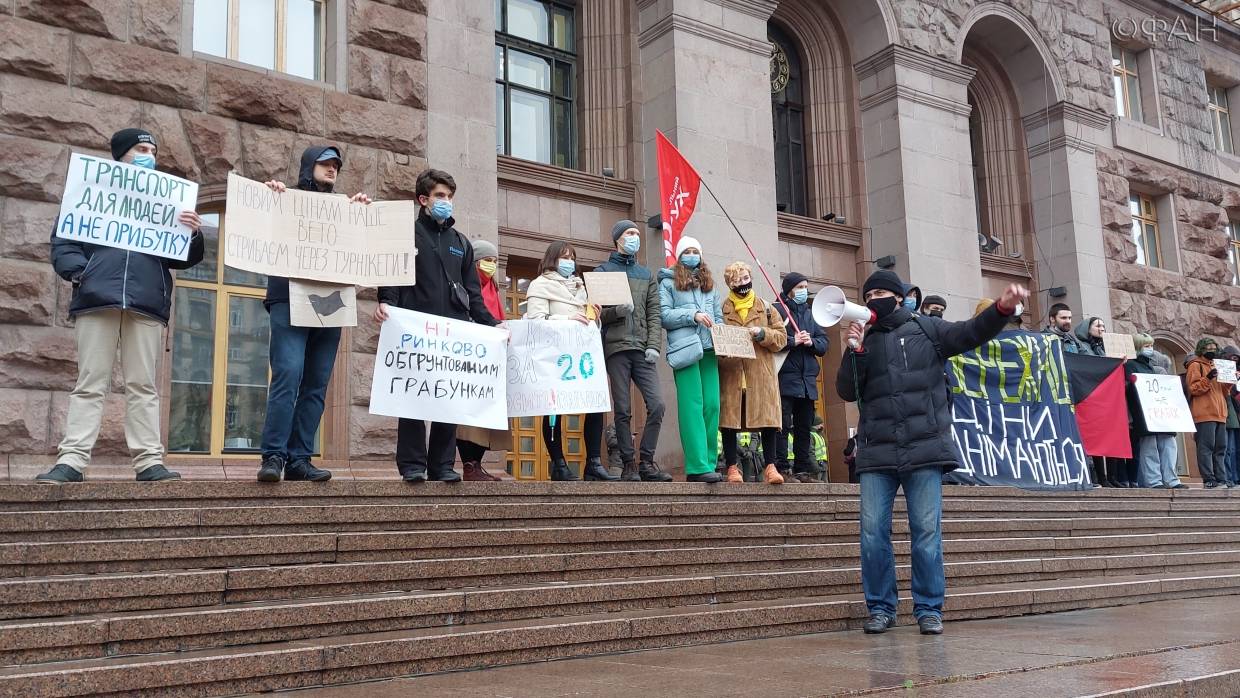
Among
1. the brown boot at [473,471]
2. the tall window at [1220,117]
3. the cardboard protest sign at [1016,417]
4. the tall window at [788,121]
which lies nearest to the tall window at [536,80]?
the tall window at [788,121]

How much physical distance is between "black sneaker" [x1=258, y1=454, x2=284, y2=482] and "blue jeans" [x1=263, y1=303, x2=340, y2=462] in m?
0.05

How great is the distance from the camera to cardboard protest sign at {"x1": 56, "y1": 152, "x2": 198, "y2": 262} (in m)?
7.41

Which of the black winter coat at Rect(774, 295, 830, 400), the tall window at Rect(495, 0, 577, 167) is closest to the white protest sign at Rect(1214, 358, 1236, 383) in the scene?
the black winter coat at Rect(774, 295, 830, 400)

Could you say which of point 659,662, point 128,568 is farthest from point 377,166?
point 659,662

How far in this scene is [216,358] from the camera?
11.7 meters

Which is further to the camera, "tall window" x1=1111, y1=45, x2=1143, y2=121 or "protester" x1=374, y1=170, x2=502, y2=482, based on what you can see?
"tall window" x1=1111, y1=45, x2=1143, y2=121

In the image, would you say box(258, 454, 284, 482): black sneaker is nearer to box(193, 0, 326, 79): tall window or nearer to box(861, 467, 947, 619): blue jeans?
box(861, 467, 947, 619): blue jeans

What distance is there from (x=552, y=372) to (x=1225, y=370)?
397 inches

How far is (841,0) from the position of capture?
63.0 ft

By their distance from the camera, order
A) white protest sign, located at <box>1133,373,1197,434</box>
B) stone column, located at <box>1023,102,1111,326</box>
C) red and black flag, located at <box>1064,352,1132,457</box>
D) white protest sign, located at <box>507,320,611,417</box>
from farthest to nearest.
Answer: stone column, located at <box>1023,102,1111,326</box> < white protest sign, located at <box>1133,373,1197,434</box> < red and black flag, located at <box>1064,352,1132,457</box> < white protest sign, located at <box>507,320,611,417</box>

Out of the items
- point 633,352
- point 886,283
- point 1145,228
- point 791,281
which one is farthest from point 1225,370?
point 886,283

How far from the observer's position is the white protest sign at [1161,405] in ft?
47.5

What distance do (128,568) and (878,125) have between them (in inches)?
602

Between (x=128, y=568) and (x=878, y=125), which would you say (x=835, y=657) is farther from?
(x=878, y=125)
